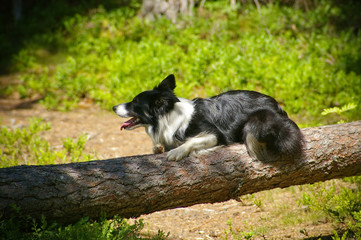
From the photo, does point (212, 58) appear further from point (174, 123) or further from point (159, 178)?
point (159, 178)

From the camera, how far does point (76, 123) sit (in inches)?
292

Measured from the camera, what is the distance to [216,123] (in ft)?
14.2

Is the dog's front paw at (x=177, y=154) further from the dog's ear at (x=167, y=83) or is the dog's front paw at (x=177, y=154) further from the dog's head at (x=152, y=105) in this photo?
the dog's ear at (x=167, y=83)

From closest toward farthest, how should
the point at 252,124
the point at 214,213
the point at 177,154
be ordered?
the point at 177,154 < the point at 252,124 < the point at 214,213

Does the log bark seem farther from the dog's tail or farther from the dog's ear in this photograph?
the dog's ear

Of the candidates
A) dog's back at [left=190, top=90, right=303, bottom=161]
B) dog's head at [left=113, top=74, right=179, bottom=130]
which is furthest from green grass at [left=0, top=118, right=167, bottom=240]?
dog's back at [left=190, top=90, right=303, bottom=161]

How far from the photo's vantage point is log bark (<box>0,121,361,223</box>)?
10.5ft

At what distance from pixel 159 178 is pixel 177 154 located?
0.38 m

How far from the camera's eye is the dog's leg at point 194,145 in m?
3.82

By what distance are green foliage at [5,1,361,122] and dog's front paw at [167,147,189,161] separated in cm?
409

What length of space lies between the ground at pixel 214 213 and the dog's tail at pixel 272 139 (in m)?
0.77

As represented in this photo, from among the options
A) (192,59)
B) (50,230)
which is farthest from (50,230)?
(192,59)

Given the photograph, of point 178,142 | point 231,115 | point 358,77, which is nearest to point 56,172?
point 178,142

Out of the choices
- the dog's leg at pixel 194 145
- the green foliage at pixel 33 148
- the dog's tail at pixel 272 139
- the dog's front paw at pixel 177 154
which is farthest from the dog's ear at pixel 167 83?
the green foliage at pixel 33 148
